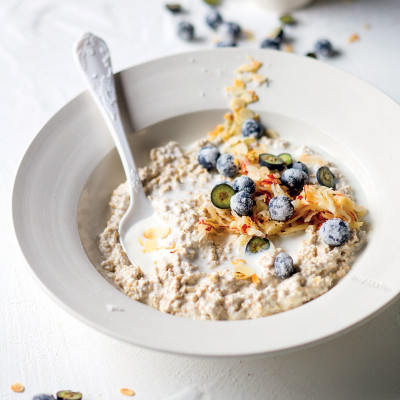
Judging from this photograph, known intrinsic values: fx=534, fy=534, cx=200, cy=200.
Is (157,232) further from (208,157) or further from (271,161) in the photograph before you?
(271,161)

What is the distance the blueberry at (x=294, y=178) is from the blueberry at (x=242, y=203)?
0.15m

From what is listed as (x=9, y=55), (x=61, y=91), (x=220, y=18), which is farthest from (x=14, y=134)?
(x=220, y=18)

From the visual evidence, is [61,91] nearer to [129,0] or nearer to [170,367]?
[129,0]

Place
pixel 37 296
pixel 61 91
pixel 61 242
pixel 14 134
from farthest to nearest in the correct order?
pixel 61 91 → pixel 14 134 → pixel 37 296 → pixel 61 242

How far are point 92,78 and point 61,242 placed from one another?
0.64 m

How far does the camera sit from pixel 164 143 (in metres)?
1.98

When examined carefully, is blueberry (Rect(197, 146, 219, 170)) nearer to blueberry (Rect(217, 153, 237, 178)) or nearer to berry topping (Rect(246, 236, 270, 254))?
blueberry (Rect(217, 153, 237, 178))

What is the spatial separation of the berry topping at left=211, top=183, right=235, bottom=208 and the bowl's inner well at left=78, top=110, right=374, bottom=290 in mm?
383

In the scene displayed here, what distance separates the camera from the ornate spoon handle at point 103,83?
1796 mm

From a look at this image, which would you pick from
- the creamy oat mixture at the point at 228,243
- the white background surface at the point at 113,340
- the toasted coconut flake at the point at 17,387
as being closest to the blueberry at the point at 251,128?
the creamy oat mixture at the point at 228,243

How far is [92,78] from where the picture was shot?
73.2 inches

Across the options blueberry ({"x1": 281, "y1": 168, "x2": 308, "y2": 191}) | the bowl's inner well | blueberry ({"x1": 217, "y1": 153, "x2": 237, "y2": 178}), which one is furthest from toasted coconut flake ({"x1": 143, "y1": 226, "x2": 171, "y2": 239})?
blueberry ({"x1": 281, "y1": 168, "x2": 308, "y2": 191})

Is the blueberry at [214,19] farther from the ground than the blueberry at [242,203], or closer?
farther from the ground

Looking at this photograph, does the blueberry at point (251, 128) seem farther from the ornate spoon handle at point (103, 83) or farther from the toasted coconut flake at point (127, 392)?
the toasted coconut flake at point (127, 392)
